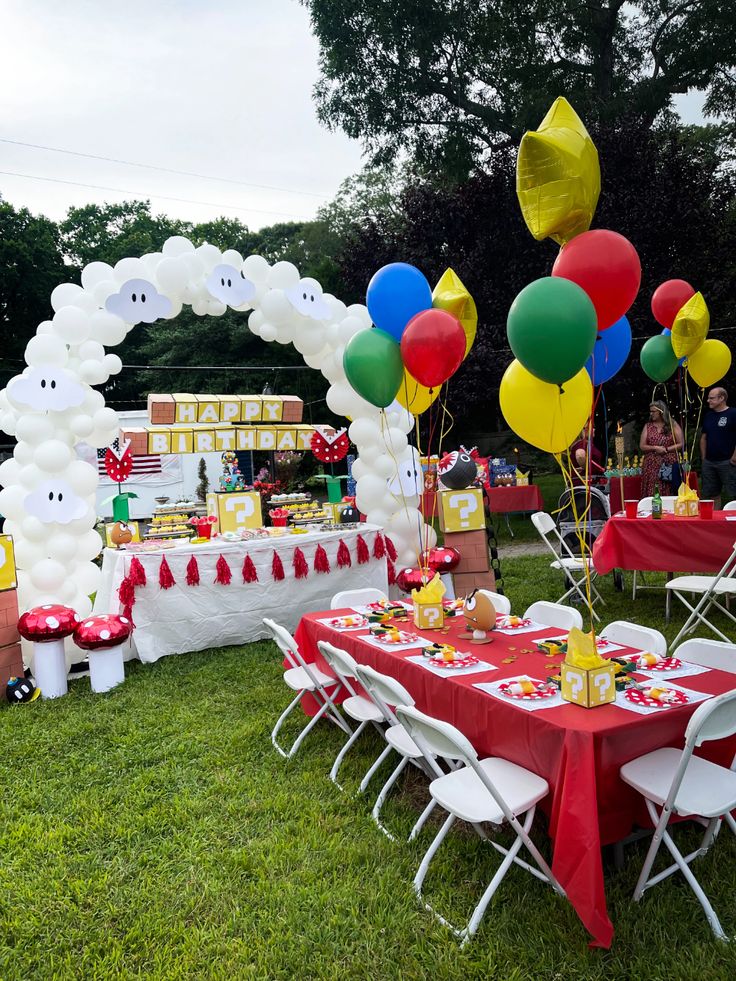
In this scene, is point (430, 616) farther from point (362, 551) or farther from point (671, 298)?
point (671, 298)

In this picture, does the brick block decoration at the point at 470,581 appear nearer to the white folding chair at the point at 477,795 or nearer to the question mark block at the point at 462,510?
the question mark block at the point at 462,510

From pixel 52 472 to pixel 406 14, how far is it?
11.9 metres

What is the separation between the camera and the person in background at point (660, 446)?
24.6 feet

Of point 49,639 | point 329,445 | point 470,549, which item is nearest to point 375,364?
point 470,549

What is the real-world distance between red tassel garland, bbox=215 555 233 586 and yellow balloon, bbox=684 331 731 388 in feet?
13.5

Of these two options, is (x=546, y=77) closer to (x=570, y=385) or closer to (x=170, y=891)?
(x=570, y=385)

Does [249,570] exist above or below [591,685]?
below

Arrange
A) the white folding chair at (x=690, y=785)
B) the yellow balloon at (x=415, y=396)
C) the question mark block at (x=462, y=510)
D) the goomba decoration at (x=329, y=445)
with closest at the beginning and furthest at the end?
1. the white folding chair at (x=690, y=785)
2. the yellow balloon at (x=415, y=396)
3. the question mark block at (x=462, y=510)
4. the goomba decoration at (x=329, y=445)

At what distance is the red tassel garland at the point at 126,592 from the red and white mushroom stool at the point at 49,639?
1.24ft

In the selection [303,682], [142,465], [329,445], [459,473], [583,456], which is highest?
[329,445]

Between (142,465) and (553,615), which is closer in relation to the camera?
(553,615)

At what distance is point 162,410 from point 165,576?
94.2 inches

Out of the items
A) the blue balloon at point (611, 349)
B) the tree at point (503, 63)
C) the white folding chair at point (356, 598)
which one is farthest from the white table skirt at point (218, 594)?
the tree at point (503, 63)

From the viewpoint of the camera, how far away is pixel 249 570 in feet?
19.2
